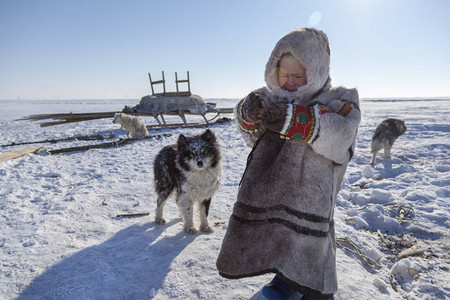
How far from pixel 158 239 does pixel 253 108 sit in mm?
2378

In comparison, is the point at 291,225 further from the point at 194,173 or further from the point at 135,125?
the point at 135,125

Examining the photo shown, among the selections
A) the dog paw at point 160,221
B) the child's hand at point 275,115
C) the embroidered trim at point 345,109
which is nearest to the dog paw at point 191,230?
the dog paw at point 160,221

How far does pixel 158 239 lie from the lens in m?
3.11

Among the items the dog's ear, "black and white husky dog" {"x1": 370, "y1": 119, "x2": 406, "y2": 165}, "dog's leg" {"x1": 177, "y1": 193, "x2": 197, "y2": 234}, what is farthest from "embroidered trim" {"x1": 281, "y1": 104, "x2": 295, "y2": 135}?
"black and white husky dog" {"x1": 370, "y1": 119, "x2": 406, "y2": 165}

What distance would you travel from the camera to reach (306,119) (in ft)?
4.80

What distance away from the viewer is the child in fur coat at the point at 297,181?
60.6 inches

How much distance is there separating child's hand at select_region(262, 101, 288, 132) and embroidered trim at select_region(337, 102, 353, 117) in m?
0.44

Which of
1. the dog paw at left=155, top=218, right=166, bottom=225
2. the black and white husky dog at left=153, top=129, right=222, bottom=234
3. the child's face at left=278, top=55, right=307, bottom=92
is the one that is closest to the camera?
the child's face at left=278, top=55, right=307, bottom=92

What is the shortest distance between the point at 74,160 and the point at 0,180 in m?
2.13

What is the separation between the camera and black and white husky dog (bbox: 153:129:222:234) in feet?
11.0

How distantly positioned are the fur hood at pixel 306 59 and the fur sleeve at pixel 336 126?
0.40 feet

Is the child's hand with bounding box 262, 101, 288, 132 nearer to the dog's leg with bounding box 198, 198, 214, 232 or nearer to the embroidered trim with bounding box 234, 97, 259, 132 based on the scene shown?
the embroidered trim with bounding box 234, 97, 259, 132

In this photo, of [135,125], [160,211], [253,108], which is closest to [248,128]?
[253,108]

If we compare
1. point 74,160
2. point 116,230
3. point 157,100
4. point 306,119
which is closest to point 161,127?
point 157,100
